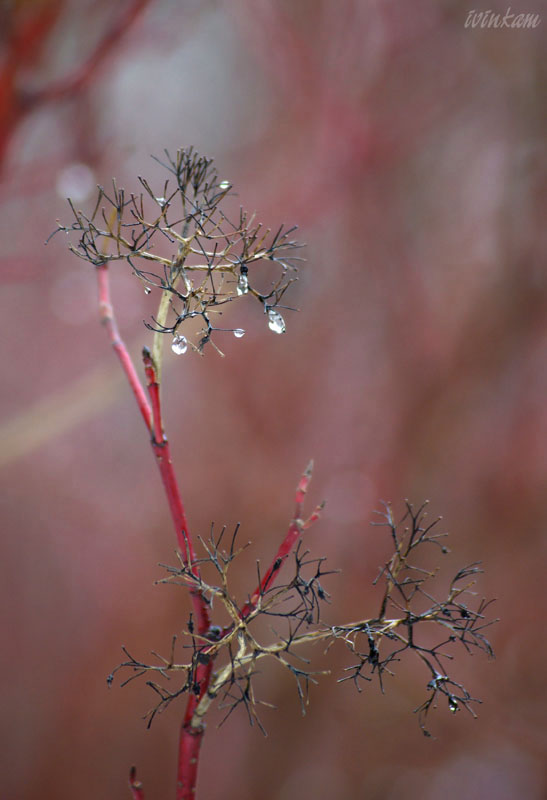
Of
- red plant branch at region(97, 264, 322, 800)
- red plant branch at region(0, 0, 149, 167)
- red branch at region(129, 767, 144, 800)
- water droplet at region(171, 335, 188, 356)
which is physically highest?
red plant branch at region(0, 0, 149, 167)

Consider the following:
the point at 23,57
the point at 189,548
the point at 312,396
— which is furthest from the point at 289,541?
the point at 312,396

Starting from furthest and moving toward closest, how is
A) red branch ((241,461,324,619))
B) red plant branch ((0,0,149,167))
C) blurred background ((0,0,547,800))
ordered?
blurred background ((0,0,547,800)) < red plant branch ((0,0,149,167)) < red branch ((241,461,324,619))

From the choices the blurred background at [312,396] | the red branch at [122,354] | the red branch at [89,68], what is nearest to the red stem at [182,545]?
the red branch at [122,354]

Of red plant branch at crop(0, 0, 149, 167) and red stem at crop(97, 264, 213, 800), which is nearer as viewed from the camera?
red stem at crop(97, 264, 213, 800)

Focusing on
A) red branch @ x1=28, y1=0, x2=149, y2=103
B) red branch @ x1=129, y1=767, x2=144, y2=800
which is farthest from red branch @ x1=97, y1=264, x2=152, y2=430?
red branch @ x1=28, y1=0, x2=149, y2=103

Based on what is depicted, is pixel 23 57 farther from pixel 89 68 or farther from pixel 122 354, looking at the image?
pixel 122 354

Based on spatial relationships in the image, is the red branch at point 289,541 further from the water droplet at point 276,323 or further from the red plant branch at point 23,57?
the red plant branch at point 23,57

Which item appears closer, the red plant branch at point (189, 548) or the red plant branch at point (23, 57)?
the red plant branch at point (189, 548)

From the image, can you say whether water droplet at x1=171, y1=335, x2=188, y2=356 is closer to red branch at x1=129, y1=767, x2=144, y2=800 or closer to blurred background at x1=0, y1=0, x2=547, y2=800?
red branch at x1=129, y1=767, x2=144, y2=800

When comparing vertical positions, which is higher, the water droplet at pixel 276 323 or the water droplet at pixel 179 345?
the water droplet at pixel 276 323

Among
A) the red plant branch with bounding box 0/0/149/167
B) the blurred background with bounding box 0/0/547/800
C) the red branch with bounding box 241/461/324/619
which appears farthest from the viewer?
the blurred background with bounding box 0/0/547/800
